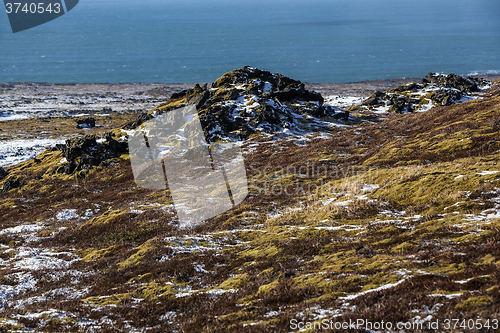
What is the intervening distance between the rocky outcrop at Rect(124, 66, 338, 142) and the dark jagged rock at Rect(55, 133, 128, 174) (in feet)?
29.4

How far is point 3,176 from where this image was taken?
210 feet

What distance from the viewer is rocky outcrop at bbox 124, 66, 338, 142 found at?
212ft

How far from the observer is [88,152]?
58.8 m

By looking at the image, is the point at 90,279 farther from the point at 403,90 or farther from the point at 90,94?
the point at 90,94

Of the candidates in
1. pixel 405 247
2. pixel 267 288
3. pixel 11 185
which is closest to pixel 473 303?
pixel 405 247

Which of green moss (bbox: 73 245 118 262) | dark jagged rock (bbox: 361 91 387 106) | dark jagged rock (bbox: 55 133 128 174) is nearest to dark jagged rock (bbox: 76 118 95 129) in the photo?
dark jagged rock (bbox: 55 133 128 174)

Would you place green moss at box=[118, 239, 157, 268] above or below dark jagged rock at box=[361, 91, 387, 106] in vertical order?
below

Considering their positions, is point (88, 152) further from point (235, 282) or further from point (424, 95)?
point (424, 95)

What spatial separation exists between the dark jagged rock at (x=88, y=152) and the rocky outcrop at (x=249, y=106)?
353 inches

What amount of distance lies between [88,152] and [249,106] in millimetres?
34140

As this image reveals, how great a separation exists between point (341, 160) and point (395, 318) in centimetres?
3352

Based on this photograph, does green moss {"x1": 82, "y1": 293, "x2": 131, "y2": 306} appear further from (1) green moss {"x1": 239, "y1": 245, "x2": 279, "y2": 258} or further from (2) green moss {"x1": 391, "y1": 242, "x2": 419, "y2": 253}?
(2) green moss {"x1": 391, "y1": 242, "x2": 419, "y2": 253}

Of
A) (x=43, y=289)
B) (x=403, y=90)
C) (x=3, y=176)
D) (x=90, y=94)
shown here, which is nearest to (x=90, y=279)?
(x=43, y=289)

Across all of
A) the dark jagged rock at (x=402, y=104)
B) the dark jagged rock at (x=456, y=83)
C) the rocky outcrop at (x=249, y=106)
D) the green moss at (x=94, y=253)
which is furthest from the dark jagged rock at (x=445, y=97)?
the green moss at (x=94, y=253)
